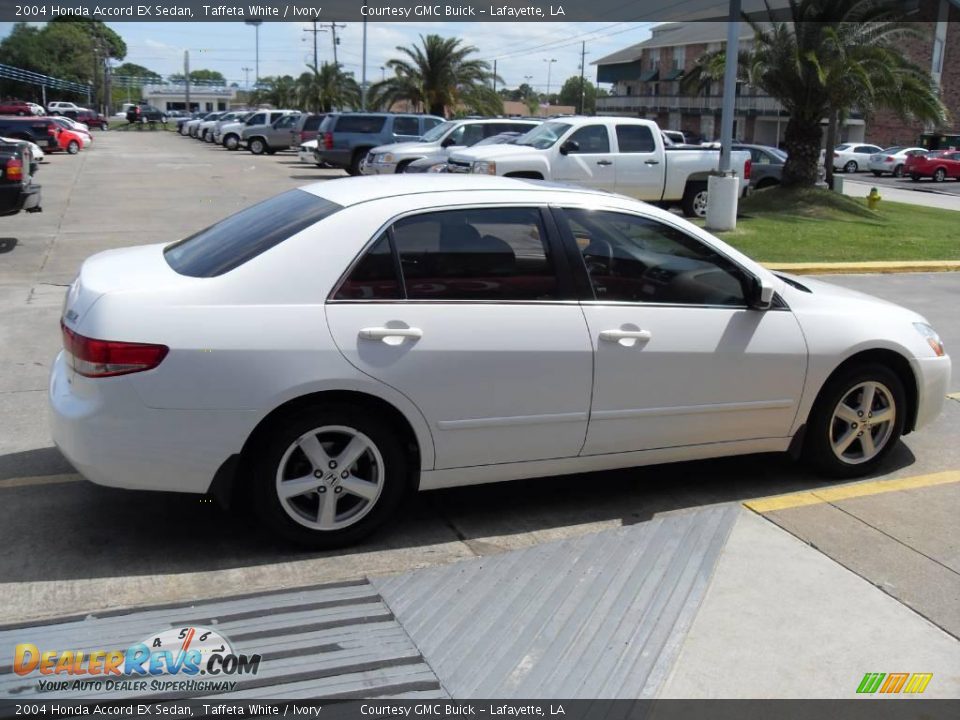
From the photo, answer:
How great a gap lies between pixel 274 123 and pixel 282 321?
127ft

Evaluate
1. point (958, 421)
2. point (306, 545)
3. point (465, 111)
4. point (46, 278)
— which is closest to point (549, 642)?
point (306, 545)

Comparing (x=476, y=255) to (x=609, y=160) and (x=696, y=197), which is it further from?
(x=696, y=197)

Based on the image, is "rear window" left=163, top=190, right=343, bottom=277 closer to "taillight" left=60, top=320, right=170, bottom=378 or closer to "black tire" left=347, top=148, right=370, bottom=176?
"taillight" left=60, top=320, right=170, bottom=378

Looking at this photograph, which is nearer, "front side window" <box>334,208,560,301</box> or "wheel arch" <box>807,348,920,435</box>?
"front side window" <box>334,208,560,301</box>

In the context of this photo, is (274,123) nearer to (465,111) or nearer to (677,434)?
(465,111)

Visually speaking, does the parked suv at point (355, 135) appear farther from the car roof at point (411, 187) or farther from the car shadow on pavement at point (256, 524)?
the car shadow on pavement at point (256, 524)

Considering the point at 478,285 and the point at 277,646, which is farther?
the point at 478,285

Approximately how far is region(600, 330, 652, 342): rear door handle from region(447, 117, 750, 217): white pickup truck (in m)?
11.3

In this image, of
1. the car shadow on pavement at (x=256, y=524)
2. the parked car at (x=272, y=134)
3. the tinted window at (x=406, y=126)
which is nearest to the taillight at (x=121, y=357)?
the car shadow on pavement at (x=256, y=524)

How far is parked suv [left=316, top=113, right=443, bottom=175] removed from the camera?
27359 mm

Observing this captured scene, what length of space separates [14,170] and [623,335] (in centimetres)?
1073

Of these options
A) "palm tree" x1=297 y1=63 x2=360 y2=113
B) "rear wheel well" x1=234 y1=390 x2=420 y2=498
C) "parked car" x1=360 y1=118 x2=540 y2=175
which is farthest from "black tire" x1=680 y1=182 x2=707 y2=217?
"palm tree" x1=297 y1=63 x2=360 y2=113

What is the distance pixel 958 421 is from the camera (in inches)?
252

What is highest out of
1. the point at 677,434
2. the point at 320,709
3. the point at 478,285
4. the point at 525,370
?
the point at 478,285
